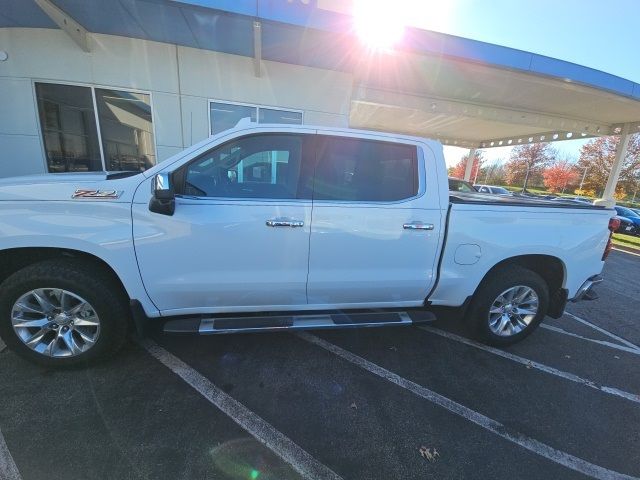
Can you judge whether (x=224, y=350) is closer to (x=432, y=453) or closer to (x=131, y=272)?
(x=131, y=272)

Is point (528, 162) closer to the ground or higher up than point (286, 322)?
higher up

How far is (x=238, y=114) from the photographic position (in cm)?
741

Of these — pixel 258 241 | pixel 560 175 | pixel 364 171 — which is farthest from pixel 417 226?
→ pixel 560 175

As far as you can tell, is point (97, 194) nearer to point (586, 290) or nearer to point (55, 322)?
point (55, 322)

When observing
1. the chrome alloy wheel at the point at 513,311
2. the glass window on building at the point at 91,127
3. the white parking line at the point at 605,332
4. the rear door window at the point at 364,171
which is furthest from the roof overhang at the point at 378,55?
the white parking line at the point at 605,332

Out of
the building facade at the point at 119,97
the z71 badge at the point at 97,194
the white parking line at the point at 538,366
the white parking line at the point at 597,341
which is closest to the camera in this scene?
the z71 badge at the point at 97,194

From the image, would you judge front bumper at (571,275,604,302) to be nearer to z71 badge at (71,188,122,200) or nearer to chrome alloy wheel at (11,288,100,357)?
z71 badge at (71,188,122,200)

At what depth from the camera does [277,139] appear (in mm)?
2604

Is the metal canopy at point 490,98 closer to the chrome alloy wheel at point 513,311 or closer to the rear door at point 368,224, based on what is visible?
the rear door at point 368,224

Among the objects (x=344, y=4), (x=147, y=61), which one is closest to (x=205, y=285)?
(x=147, y=61)

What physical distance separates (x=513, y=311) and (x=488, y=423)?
1349 millimetres

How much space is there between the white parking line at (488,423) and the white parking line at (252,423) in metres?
1.03

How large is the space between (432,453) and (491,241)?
1853mm

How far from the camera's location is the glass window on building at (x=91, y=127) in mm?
6809
